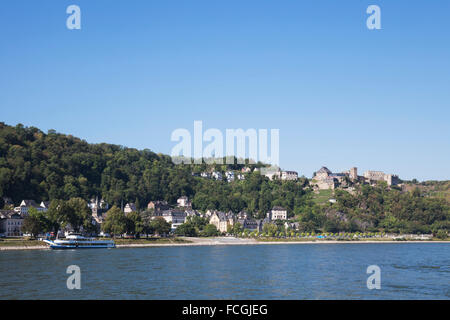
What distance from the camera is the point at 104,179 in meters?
153

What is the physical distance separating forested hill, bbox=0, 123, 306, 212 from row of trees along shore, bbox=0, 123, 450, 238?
0.21m

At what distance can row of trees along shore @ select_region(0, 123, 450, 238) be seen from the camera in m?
129

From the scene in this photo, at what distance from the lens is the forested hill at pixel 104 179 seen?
126938 millimetres

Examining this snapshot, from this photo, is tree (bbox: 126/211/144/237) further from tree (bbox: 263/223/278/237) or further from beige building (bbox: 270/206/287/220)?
beige building (bbox: 270/206/287/220)

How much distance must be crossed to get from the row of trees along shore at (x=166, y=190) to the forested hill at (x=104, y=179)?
212mm

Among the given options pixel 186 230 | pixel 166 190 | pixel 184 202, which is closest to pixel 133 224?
pixel 186 230

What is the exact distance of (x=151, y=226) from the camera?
98.9 meters

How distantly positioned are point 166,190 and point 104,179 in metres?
25.0

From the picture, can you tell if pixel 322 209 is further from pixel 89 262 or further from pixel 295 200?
pixel 89 262

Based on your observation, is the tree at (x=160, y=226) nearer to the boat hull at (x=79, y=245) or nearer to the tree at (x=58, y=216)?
the boat hull at (x=79, y=245)

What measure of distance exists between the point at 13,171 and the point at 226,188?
75462 mm

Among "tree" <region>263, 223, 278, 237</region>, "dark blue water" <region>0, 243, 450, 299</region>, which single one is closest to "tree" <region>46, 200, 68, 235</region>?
"dark blue water" <region>0, 243, 450, 299</region>

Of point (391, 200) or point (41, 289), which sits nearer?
point (41, 289)
